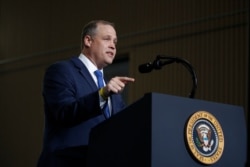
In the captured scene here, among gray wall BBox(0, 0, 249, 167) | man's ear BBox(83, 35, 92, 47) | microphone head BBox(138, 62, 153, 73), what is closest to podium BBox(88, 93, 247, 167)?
microphone head BBox(138, 62, 153, 73)

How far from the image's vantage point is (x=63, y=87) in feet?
Result: 7.35

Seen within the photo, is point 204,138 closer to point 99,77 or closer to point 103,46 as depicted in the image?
point 99,77

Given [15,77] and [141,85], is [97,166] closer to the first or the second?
[141,85]

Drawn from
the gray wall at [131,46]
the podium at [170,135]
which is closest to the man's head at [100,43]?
the podium at [170,135]

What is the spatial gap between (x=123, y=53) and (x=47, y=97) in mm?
4759

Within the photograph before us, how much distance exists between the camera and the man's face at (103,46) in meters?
2.56

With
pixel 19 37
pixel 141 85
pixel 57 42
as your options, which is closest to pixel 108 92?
pixel 141 85

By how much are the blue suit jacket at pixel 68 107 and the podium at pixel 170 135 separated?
160 millimetres

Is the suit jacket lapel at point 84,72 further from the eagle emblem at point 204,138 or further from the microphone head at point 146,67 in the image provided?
the eagle emblem at point 204,138

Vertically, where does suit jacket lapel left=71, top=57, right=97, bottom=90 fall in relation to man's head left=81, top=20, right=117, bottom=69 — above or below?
below

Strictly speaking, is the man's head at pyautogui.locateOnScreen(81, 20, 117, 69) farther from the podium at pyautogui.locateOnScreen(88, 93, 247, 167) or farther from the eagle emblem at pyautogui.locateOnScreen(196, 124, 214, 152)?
the eagle emblem at pyautogui.locateOnScreen(196, 124, 214, 152)

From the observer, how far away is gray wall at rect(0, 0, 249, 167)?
19.3 ft

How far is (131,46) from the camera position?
22.7ft

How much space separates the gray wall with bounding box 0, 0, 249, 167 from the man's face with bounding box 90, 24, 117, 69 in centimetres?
314
